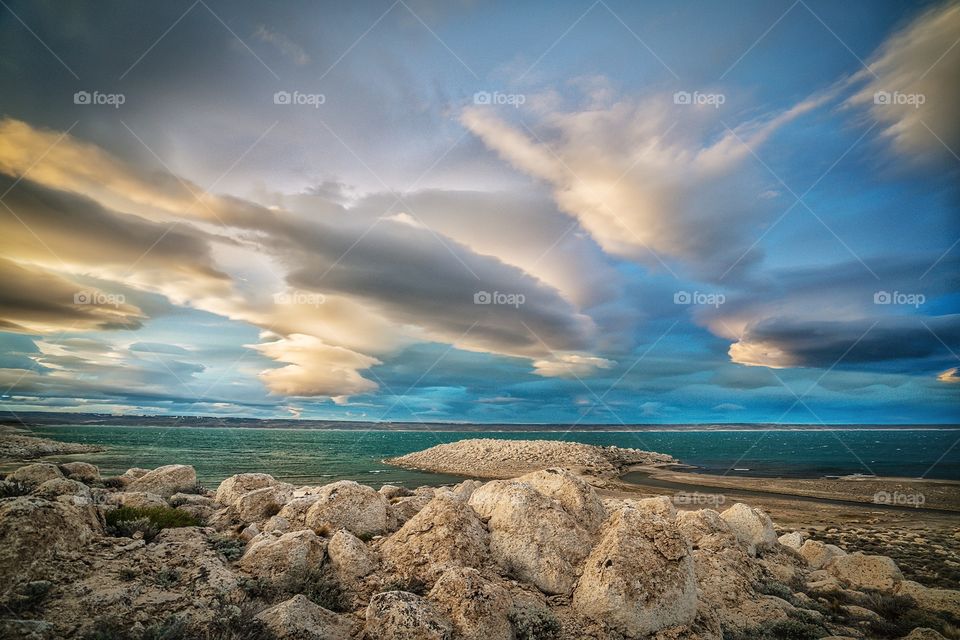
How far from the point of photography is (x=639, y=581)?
6.83 metres

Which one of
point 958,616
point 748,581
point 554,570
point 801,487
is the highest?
point 554,570

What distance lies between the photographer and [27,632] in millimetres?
4648

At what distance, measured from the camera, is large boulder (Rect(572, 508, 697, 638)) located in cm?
659

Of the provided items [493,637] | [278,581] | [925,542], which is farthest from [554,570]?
[925,542]

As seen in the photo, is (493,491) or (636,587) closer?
(636,587)

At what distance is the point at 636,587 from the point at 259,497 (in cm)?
880

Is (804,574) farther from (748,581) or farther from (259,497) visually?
(259,497)

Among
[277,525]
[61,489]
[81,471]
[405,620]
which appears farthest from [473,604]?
[81,471]

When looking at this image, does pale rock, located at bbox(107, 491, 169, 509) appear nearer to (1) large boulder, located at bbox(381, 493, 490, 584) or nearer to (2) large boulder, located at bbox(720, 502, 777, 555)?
(1) large boulder, located at bbox(381, 493, 490, 584)

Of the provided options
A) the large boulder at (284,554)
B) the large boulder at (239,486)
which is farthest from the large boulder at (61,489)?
the large boulder at (284,554)

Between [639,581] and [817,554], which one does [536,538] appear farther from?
[817,554]

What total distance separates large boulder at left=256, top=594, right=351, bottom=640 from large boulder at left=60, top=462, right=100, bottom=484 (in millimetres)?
11155

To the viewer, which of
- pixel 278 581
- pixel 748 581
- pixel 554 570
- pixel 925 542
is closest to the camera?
pixel 278 581

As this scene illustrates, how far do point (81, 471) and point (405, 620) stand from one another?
13.5m
